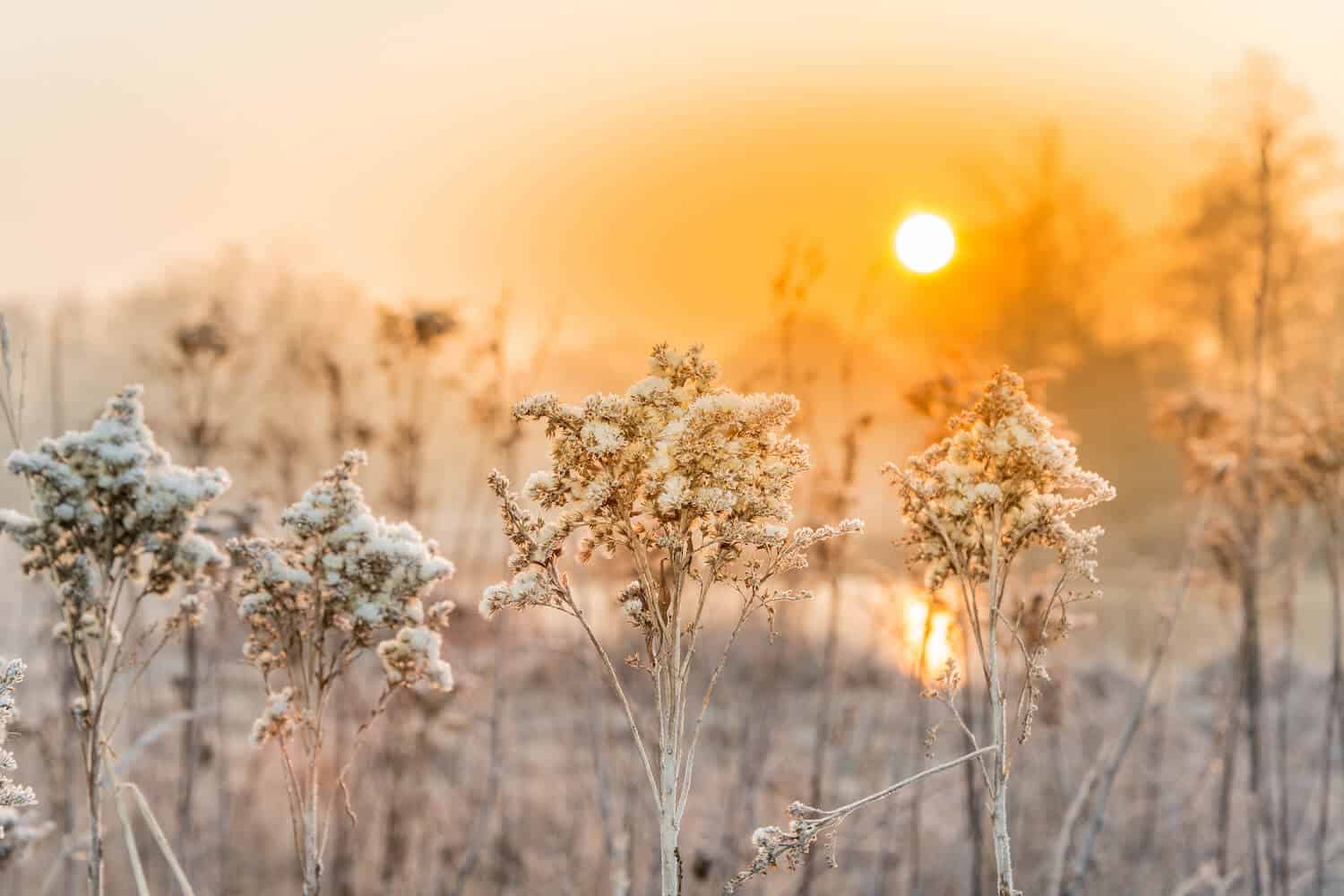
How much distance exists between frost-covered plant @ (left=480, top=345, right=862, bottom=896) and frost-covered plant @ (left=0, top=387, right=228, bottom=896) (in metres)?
0.72

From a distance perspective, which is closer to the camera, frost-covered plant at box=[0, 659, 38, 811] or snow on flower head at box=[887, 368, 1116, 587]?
frost-covered plant at box=[0, 659, 38, 811]

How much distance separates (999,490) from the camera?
2.37 m

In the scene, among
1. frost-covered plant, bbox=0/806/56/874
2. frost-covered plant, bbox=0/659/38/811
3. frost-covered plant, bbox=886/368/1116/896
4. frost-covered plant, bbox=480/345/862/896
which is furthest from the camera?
frost-covered plant, bbox=0/806/56/874

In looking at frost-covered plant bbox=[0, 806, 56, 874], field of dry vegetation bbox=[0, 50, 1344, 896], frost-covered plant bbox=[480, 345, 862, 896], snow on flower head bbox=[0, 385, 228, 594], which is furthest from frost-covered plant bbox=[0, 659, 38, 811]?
frost-covered plant bbox=[0, 806, 56, 874]

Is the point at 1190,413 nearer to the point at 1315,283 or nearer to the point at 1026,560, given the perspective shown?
the point at 1026,560

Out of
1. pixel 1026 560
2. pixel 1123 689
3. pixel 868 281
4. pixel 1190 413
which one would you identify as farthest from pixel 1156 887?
pixel 1123 689

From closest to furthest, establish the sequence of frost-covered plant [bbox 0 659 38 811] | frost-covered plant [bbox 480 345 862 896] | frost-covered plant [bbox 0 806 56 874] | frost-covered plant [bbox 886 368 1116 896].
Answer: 1. frost-covered plant [bbox 0 659 38 811]
2. frost-covered plant [bbox 480 345 862 896]
3. frost-covered plant [bbox 886 368 1116 896]
4. frost-covered plant [bbox 0 806 56 874]

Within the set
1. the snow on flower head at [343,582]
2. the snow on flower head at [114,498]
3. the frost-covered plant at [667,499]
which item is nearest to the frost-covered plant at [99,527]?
the snow on flower head at [114,498]

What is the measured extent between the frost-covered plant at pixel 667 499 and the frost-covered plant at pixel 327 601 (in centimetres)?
32

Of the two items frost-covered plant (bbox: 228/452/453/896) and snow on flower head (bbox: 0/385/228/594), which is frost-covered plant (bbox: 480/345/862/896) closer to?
frost-covered plant (bbox: 228/452/453/896)

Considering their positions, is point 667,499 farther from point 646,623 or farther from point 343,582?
point 343,582

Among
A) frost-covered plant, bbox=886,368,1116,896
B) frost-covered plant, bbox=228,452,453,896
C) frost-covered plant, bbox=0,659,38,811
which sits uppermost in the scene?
frost-covered plant, bbox=886,368,1116,896

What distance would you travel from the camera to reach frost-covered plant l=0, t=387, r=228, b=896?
2266mm

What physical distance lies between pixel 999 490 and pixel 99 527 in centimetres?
194
